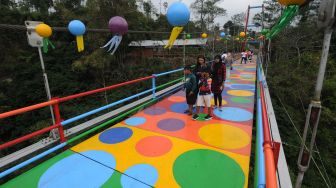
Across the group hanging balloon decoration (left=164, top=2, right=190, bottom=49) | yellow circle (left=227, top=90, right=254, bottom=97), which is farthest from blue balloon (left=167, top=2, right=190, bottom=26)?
yellow circle (left=227, top=90, right=254, bottom=97)

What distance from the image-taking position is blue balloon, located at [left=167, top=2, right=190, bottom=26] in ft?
11.8

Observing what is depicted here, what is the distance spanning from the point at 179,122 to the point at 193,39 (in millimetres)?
19542

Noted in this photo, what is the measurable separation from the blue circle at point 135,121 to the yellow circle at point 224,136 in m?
1.39

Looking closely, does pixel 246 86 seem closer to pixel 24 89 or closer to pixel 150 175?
pixel 150 175

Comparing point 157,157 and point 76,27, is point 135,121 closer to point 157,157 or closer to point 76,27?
point 157,157

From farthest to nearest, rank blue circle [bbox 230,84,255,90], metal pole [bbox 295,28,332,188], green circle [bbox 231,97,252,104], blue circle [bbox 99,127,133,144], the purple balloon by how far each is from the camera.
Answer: blue circle [bbox 230,84,255,90]
green circle [bbox 231,97,252,104]
blue circle [bbox 99,127,133,144]
the purple balloon
metal pole [bbox 295,28,332,188]

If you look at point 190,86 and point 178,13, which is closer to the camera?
point 178,13

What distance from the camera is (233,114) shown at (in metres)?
4.61

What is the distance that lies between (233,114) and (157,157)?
8.46ft

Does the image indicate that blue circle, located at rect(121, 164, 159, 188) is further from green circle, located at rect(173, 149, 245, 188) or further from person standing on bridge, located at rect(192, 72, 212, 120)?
person standing on bridge, located at rect(192, 72, 212, 120)

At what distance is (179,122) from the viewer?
165 inches

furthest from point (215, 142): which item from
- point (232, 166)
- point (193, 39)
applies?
point (193, 39)

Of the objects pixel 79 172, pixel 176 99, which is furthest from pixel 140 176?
pixel 176 99

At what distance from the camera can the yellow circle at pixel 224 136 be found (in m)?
3.25
